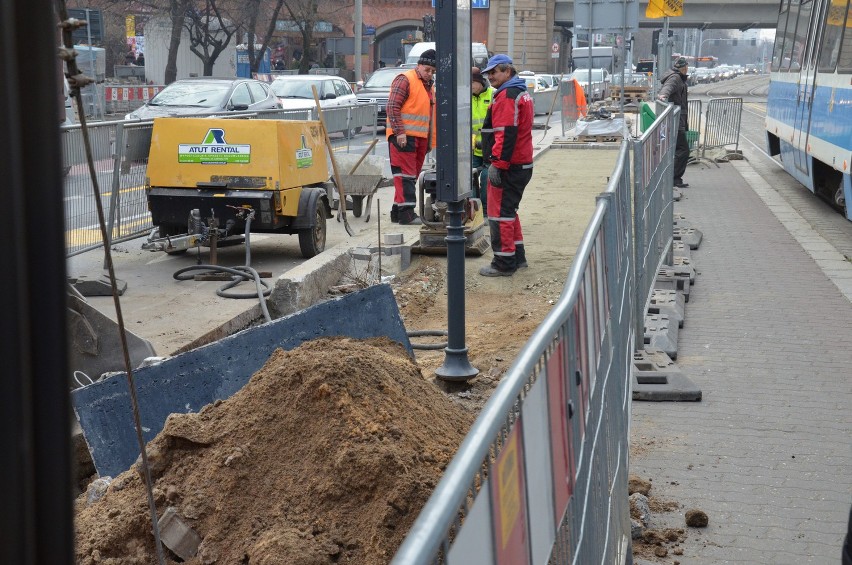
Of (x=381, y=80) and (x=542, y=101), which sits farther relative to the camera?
(x=542, y=101)

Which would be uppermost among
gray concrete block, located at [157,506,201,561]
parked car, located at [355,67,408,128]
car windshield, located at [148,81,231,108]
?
gray concrete block, located at [157,506,201,561]

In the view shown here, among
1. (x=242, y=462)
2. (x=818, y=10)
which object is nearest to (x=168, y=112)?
(x=818, y=10)

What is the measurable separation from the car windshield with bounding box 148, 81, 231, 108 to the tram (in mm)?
10116

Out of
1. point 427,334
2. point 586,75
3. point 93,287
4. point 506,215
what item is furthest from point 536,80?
point 427,334

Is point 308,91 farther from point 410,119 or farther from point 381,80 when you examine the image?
point 410,119

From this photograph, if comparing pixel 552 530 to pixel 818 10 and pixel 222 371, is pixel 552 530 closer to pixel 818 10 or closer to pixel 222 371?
pixel 222 371

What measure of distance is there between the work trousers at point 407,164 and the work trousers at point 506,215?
2.78m

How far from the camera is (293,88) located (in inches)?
1119

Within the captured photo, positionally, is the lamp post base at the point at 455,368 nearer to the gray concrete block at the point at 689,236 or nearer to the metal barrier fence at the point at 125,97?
the gray concrete block at the point at 689,236

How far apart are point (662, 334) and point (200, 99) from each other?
14154mm

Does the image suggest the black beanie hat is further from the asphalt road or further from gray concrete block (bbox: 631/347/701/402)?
gray concrete block (bbox: 631/347/701/402)

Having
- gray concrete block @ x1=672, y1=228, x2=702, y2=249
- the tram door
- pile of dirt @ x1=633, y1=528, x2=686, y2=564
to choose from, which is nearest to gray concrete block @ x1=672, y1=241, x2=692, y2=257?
gray concrete block @ x1=672, y1=228, x2=702, y2=249

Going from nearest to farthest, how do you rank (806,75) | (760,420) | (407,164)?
(760,420)
(407,164)
(806,75)

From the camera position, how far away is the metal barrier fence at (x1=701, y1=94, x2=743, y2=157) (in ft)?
78.0
